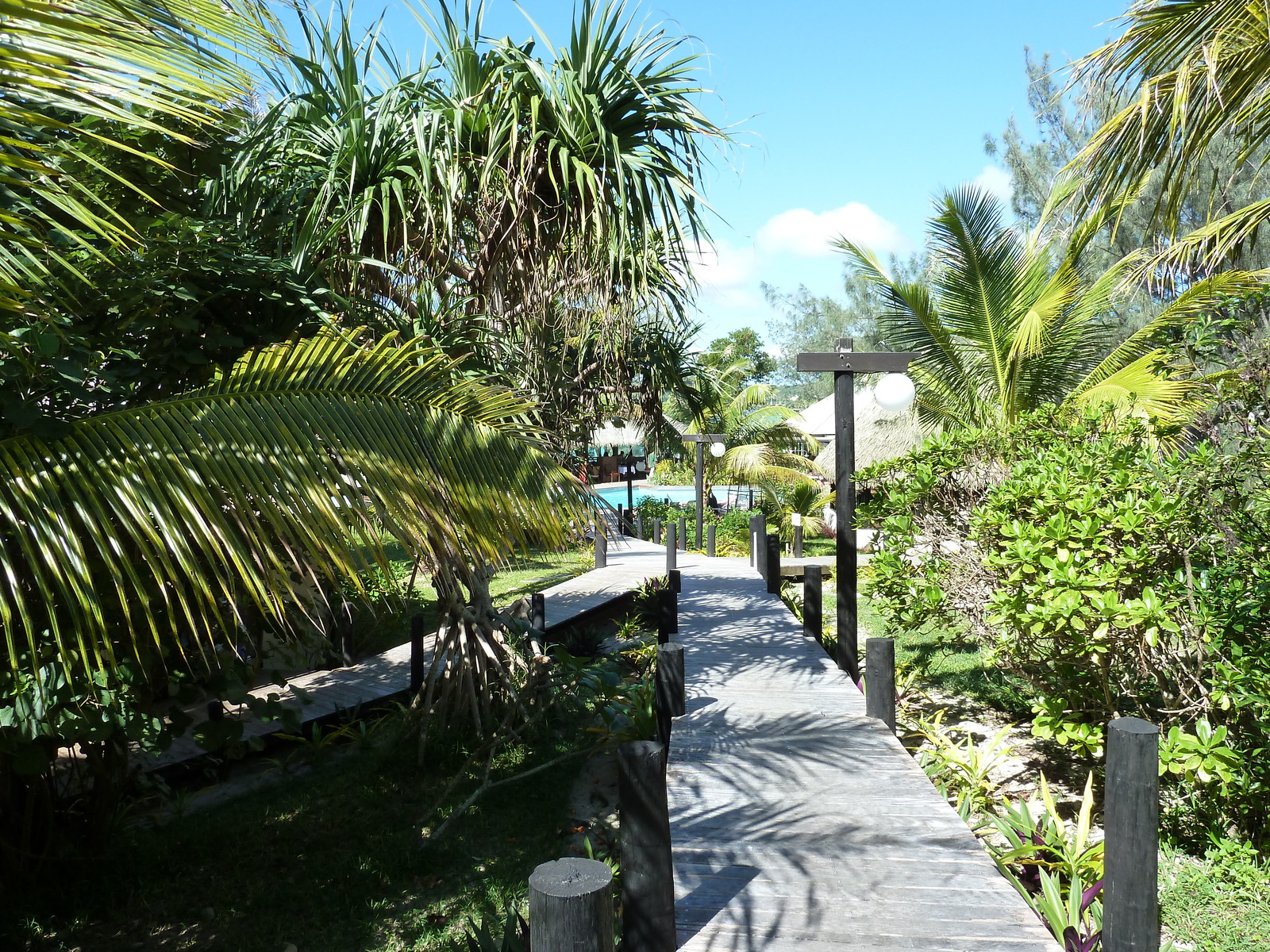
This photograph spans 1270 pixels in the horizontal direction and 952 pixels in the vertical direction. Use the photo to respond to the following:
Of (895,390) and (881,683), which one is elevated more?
(895,390)

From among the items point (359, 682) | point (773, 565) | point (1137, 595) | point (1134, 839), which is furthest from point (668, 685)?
point (773, 565)

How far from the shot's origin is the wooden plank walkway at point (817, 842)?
9.95 feet

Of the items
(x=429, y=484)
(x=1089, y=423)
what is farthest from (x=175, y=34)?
(x=1089, y=423)

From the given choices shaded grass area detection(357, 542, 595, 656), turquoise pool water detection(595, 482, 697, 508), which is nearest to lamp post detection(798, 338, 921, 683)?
shaded grass area detection(357, 542, 595, 656)

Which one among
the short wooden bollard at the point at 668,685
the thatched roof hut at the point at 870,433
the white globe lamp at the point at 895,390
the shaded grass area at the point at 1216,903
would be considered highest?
the thatched roof hut at the point at 870,433

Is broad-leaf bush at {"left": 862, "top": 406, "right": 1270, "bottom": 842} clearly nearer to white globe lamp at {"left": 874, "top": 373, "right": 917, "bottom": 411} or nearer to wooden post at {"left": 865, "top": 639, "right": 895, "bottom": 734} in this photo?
wooden post at {"left": 865, "top": 639, "right": 895, "bottom": 734}

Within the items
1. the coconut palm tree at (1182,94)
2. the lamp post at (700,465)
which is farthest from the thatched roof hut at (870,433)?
the coconut palm tree at (1182,94)

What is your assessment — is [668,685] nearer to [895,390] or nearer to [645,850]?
[645,850]

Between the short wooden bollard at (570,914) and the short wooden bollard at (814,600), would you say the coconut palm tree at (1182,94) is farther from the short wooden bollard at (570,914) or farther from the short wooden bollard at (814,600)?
the short wooden bollard at (570,914)

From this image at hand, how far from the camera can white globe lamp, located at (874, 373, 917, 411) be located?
248 inches

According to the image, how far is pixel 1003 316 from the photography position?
10.3 m

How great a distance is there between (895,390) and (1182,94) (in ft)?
8.31

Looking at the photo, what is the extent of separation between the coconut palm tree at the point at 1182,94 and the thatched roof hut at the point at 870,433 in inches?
452

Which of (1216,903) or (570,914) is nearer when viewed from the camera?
(570,914)
